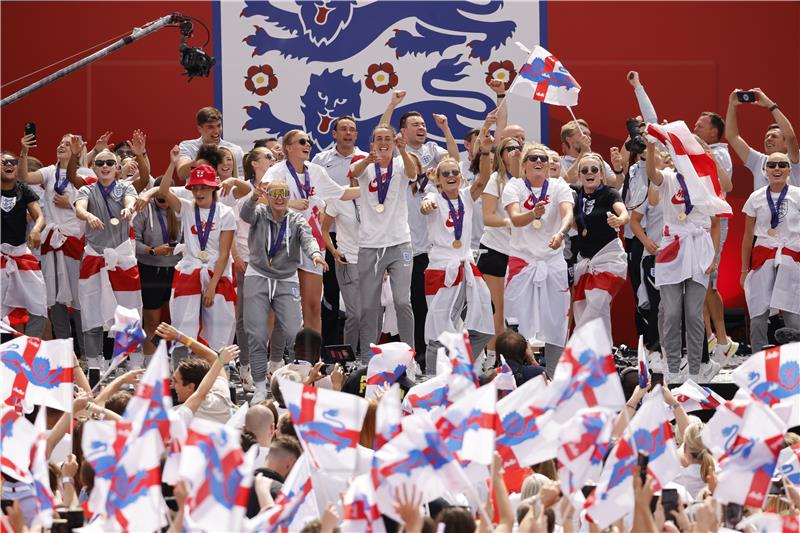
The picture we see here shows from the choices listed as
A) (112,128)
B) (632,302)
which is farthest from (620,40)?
(112,128)

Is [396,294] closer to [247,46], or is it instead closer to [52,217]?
[52,217]

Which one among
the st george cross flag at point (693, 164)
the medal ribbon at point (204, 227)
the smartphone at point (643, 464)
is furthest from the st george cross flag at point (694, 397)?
the medal ribbon at point (204, 227)

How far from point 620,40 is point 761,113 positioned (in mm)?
1427

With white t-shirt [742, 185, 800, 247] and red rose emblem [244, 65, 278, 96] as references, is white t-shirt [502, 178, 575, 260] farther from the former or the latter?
red rose emblem [244, 65, 278, 96]

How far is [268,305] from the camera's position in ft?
34.2

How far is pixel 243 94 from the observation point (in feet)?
44.2

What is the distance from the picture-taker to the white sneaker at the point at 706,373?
34.2 ft

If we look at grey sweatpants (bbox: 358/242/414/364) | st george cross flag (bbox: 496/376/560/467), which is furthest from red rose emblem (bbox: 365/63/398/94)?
st george cross flag (bbox: 496/376/560/467)

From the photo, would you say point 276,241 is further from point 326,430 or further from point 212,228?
point 326,430

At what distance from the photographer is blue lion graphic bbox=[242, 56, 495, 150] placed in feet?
44.1

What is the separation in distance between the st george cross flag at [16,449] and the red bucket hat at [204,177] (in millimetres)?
4518

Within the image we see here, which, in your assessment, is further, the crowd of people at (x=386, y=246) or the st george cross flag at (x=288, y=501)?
the crowd of people at (x=386, y=246)

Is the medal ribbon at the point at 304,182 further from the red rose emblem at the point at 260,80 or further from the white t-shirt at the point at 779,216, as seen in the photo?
the white t-shirt at the point at 779,216

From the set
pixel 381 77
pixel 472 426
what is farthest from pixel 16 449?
pixel 381 77
